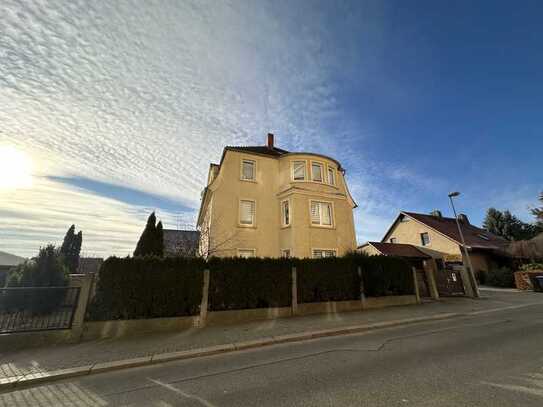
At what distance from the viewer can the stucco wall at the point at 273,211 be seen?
16.5 meters

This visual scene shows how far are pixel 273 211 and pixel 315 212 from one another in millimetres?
3084

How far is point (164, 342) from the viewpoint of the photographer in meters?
7.31

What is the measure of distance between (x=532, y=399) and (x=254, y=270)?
838 cm

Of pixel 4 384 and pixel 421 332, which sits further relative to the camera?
pixel 421 332

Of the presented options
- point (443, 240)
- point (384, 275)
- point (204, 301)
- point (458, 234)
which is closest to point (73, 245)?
point (204, 301)

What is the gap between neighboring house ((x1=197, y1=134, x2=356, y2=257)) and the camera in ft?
54.2

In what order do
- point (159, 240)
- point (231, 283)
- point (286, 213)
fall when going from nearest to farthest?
point (231, 283) → point (159, 240) → point (286, 213)

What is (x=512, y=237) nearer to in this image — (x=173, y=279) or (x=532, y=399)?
(x=532, y=399)

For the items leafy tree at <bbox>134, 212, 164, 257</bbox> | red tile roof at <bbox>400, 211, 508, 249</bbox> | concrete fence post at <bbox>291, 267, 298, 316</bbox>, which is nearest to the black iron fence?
leafy tree at <bbox>134, 212, 164, 257</bbox>

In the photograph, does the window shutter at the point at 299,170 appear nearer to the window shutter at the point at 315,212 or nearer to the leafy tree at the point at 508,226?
the window shutter at the point at 315,212

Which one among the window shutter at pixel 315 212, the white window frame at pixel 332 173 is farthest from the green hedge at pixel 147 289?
the white window frame at pixel 332 173

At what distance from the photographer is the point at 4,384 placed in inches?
194

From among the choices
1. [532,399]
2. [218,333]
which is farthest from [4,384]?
[532,399]

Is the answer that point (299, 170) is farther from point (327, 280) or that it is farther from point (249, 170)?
point (327, 280)
